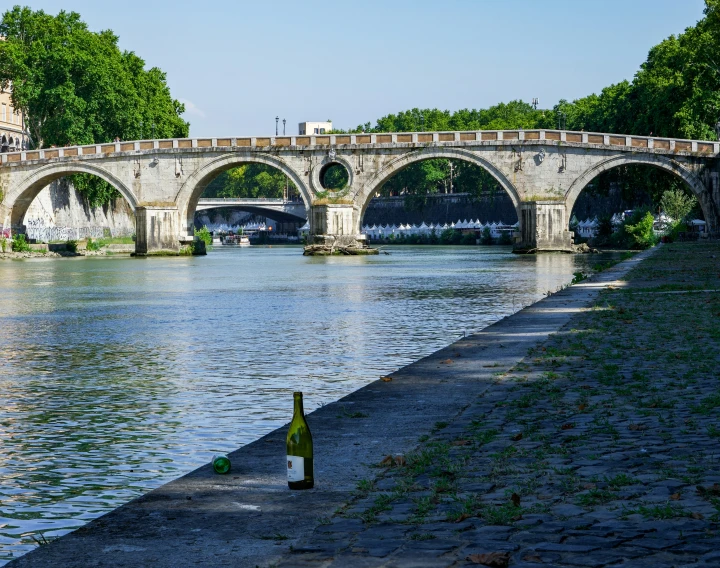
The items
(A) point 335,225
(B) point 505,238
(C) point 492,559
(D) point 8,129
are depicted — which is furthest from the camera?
(B) point 505,238

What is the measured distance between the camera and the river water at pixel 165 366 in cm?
623

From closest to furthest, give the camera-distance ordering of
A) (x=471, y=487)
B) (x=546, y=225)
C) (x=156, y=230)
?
(x=471, y=487), (x=546, y=225), (x=156, y=230)

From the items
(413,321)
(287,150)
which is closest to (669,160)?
(287,150)

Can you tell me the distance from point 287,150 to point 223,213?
7571cm

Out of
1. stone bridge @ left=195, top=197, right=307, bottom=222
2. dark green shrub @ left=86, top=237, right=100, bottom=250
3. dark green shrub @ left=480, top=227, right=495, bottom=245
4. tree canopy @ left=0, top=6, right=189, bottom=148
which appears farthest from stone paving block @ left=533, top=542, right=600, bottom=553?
stone bridge @ left=195, top=197, right=307, bottom=222

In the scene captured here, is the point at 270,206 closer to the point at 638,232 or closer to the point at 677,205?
the point at 677,205

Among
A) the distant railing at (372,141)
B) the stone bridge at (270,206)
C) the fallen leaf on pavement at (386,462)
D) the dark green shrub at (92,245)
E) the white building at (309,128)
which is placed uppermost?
the white building at (309,128)

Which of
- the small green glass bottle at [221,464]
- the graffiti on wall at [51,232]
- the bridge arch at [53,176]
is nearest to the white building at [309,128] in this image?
the graffiti on wall at [51,232]

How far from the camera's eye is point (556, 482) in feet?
16.0

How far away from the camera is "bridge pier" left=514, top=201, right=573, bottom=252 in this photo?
52781mm

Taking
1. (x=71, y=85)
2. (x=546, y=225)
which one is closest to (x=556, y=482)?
(x=546, y=225)

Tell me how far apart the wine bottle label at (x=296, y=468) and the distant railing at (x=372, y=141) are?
4969 cm

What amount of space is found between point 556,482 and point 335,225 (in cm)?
5030

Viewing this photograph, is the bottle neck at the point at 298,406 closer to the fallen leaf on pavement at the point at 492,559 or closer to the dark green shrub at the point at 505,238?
the fallen leaf on pavement at the point at 492,559
